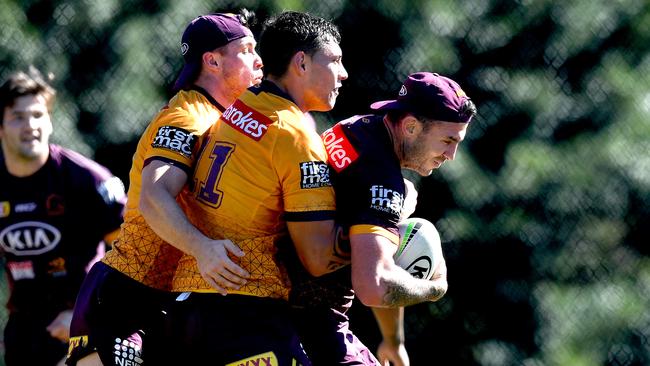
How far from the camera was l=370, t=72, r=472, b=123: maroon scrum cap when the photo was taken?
4.39 meters

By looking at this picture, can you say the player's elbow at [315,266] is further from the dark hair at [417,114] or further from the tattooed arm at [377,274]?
the dark hair at [417,114]

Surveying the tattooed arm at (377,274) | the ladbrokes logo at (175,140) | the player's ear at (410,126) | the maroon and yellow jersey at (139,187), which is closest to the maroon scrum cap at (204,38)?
the maroon and yellow jersey at (139,187)

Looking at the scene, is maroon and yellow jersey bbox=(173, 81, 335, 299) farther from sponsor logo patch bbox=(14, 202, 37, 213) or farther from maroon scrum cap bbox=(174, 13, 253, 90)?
sponsor logo patch bbox=(14, 202, 37, 213)

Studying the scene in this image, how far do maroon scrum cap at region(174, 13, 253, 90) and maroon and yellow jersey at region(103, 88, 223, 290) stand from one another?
0.13 meters

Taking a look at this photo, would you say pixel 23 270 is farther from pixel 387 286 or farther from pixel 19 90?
pixel 387 286

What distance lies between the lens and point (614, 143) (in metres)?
9.05

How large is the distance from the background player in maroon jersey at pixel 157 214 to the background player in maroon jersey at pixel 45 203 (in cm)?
104

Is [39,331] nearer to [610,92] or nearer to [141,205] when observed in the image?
[141,205]

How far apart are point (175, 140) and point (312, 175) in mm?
546

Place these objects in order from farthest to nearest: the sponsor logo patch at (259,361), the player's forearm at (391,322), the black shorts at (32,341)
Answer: the black shorts at (32,341), the player's forearm at (391,322), the sponsor logo patch at (259,361)

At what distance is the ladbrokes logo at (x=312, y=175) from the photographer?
4.14m

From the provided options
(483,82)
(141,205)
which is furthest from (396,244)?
(483,82)

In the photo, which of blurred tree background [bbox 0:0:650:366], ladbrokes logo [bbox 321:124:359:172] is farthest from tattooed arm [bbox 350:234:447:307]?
blurred tree background [bbox 0:0:650:366]

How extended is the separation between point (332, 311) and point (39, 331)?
2008mm
